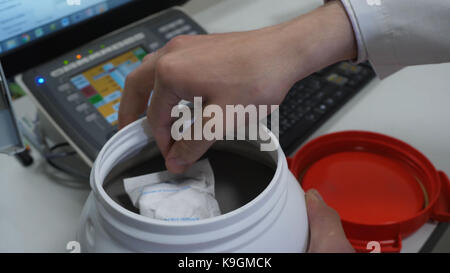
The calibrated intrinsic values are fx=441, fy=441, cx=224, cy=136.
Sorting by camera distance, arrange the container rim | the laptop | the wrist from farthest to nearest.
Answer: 1. the laptop
2. the wrist
3. the container rim

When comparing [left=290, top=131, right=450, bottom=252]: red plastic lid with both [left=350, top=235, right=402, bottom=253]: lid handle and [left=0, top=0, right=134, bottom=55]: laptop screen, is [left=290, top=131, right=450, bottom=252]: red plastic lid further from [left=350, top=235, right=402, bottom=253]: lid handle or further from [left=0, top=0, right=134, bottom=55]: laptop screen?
[left=0, top=0, right=134, bottom=55]: laptop screen

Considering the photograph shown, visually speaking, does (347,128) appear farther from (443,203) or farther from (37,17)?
(37,17)

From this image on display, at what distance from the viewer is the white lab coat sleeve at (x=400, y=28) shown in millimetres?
431

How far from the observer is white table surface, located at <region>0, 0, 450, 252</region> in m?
0.49

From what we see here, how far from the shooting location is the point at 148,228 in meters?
0.29

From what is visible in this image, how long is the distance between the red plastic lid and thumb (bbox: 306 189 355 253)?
6cm

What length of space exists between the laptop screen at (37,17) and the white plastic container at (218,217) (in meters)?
0.22

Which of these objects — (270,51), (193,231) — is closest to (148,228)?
(193,231)

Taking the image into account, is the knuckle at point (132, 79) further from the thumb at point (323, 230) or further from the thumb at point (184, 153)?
the thumb at point (323, 230)

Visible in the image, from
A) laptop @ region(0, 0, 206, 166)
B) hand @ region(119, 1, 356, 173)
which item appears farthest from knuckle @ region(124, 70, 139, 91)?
laptop @ region(0, 0, 206, 166)

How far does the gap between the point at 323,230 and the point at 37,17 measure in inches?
15.7

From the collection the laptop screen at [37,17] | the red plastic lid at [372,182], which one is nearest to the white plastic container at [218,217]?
the red plastic lid at [372,182]

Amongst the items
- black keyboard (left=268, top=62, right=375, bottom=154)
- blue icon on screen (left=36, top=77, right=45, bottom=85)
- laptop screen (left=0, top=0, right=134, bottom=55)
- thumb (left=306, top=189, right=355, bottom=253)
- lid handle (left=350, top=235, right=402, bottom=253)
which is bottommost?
lid handle (left=350, top=235, right=402, bottom=253)

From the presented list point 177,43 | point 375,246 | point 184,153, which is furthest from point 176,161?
point 375,246
